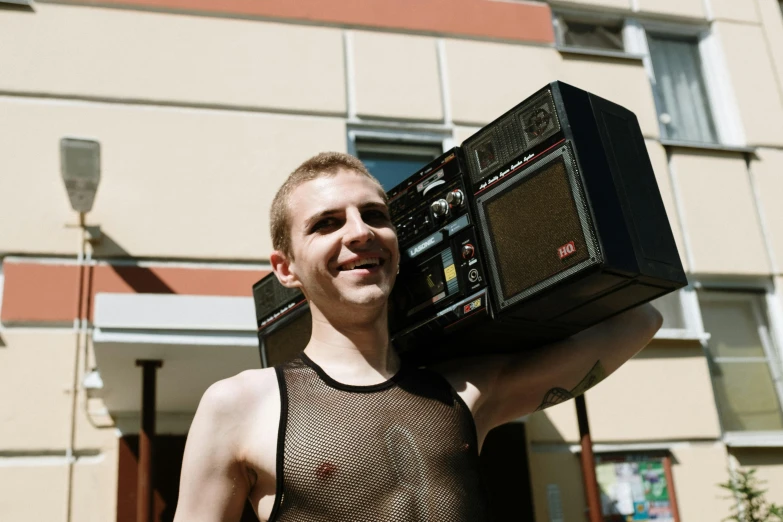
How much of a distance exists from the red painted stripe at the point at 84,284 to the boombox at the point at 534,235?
9.70 ft

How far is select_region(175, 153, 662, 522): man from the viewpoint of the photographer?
167cm

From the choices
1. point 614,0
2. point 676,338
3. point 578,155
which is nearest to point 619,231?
point 578,155

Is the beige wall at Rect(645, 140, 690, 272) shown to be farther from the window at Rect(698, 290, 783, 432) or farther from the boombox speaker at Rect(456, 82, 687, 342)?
the boombox speaker at Rect(456, 82, 687, 342)

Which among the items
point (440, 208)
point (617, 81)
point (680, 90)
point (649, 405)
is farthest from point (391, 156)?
point (440, 208)

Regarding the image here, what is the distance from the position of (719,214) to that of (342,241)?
4.96m

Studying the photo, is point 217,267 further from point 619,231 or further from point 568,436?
point 619,231

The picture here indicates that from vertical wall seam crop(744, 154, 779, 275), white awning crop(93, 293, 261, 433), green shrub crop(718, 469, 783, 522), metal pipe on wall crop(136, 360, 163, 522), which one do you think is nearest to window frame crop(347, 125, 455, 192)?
white awning crop(93, 293, 261, 433)

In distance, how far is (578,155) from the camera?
1.90m

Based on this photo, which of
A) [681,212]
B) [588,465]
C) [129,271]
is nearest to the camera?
[588,465]

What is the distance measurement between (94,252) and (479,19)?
10.9 ft

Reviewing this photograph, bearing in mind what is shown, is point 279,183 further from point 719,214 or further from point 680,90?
point 680,90

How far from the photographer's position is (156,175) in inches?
206

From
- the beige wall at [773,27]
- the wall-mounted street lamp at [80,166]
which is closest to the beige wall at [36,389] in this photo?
the wall-mounted street lamp at [80,166]

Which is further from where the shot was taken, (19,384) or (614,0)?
(614,0)
